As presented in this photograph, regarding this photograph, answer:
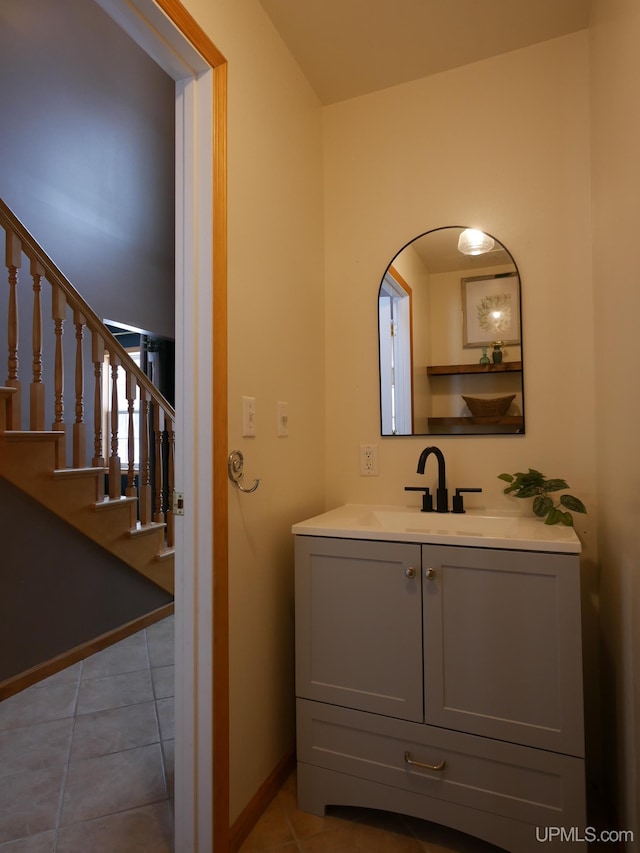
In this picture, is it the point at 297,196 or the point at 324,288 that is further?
the point at 324,288

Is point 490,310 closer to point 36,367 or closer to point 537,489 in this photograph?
point 537,489

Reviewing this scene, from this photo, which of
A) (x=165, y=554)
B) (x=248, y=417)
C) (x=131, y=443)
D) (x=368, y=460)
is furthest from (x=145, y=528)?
(x=248, y=417)

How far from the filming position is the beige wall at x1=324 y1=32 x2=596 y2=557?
5.37 ft

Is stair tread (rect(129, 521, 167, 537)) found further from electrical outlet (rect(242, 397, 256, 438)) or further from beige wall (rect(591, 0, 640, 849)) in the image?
beige wall (rect(591, 0, 640, 849))

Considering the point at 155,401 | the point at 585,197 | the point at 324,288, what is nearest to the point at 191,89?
the point at 324,288

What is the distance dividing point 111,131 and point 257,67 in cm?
209

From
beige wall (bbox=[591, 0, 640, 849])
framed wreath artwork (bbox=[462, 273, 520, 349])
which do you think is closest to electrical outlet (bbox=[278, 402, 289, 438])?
framed wreath artwork (bbox=[462, 273, 520, 349])

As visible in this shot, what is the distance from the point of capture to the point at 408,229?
1.88 meters

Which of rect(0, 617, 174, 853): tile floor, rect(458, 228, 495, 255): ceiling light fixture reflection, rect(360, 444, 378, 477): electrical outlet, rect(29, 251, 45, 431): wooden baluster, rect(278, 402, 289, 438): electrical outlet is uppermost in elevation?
rect(458, 228, 495, 255): ceiling light fixture reflection

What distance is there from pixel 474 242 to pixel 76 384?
85.9 inches

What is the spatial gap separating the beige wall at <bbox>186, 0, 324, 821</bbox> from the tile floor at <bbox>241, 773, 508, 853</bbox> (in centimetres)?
11

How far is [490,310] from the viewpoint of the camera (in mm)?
1749

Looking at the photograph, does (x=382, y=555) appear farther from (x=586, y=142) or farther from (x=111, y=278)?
(x=111, y=278)

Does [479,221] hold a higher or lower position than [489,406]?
higher
